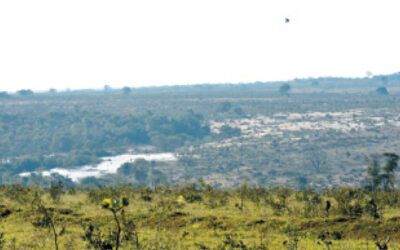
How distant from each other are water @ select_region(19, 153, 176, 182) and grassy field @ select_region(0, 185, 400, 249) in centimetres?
8156

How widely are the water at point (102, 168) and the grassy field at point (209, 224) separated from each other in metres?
81.6

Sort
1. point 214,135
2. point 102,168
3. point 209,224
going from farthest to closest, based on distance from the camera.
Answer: point 214,135 → point 102,168 → point 209,224

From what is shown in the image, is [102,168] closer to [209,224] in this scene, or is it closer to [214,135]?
[214,135]

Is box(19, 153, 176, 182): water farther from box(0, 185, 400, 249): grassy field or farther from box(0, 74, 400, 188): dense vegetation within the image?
box(0, 185, 400, 249): grassy field

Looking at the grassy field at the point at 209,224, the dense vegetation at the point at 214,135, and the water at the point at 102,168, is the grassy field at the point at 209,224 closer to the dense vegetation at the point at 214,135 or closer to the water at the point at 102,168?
the dense vegetation at the point at 214,135

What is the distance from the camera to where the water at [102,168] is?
10138 centimetres

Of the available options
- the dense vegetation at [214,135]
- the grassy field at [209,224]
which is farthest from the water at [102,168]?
the grassy field at [209,224]

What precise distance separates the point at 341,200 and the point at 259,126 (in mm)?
119800

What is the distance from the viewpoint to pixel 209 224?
14.5 m

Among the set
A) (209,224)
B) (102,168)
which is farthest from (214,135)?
(209,224)

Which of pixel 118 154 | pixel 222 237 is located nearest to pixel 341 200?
pixel 222 237

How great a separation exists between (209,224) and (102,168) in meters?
96.7

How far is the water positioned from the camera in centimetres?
10138

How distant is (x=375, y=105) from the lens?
154 metres
